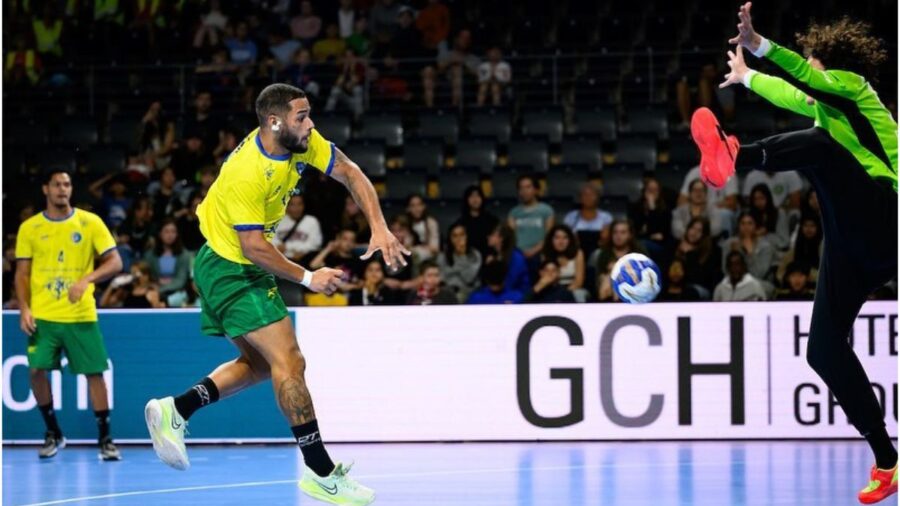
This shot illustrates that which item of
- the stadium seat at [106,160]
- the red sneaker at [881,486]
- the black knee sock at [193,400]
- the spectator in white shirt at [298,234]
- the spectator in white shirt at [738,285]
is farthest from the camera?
the stadium seat at [106,160]

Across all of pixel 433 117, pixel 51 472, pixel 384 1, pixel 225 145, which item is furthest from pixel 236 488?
pixel 384 1

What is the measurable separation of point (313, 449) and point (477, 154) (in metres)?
10.2

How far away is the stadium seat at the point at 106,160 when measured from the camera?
56.9ft

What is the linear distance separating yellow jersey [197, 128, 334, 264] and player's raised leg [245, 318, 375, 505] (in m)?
0.49

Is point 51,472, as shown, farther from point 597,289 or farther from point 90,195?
point 90,195

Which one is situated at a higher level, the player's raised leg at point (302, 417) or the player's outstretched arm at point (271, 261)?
the player's outstretched arm at point (271, 261)

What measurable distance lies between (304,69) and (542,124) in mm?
3286

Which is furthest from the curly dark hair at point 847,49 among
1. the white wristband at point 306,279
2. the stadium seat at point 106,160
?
the stadium seat at point 106,160

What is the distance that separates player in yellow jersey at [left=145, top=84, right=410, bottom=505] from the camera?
23.3 feet

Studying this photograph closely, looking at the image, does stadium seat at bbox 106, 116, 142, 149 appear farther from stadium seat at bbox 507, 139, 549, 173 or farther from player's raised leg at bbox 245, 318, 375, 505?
player's raised leg at bbox 245, 318, 375, 505

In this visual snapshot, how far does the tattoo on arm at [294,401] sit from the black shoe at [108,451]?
13.6 ft

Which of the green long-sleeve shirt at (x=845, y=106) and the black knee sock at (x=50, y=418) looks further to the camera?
the black knee sock at (x=50, y=418)

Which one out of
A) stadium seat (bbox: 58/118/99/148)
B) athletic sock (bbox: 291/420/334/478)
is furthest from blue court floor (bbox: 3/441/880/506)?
stadium seat (bbox: 58/118/99/148)

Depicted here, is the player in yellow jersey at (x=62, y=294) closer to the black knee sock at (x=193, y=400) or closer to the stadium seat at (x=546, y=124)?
the black knee sock at (x=193, y=400)
